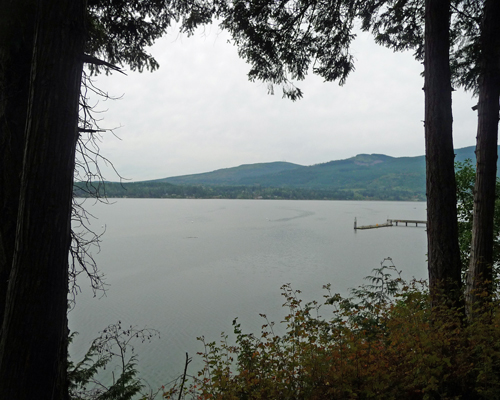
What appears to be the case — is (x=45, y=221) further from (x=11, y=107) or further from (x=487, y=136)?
(x=487, y=136)

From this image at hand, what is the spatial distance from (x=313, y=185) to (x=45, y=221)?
17687 centimetres

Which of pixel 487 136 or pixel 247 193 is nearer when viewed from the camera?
pixel 487 136

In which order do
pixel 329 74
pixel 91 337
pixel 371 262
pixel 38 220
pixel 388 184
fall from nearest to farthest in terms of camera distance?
1. pixel 38 220
2. pixel 329 74
3. pixel 91 337
4. pixel 371 262
5. pixel 388 184

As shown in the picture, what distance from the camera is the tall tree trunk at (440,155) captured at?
3229mm

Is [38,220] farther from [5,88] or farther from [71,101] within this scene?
[5,88]

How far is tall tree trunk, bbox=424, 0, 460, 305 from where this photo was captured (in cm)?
323

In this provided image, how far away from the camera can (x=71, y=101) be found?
76.1 inches

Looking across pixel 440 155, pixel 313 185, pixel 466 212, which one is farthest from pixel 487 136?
pixel 313 185

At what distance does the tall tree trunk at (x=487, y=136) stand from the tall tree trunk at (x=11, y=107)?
4.48 metres

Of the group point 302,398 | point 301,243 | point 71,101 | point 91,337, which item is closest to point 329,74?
point 71,101

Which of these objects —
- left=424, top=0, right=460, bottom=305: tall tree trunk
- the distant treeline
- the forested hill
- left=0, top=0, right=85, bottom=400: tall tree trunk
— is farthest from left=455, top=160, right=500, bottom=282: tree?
the distant treeline

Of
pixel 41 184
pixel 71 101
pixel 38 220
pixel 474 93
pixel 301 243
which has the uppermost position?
pixel 474 93

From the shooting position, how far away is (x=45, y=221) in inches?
71.5

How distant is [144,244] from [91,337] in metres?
19.0
